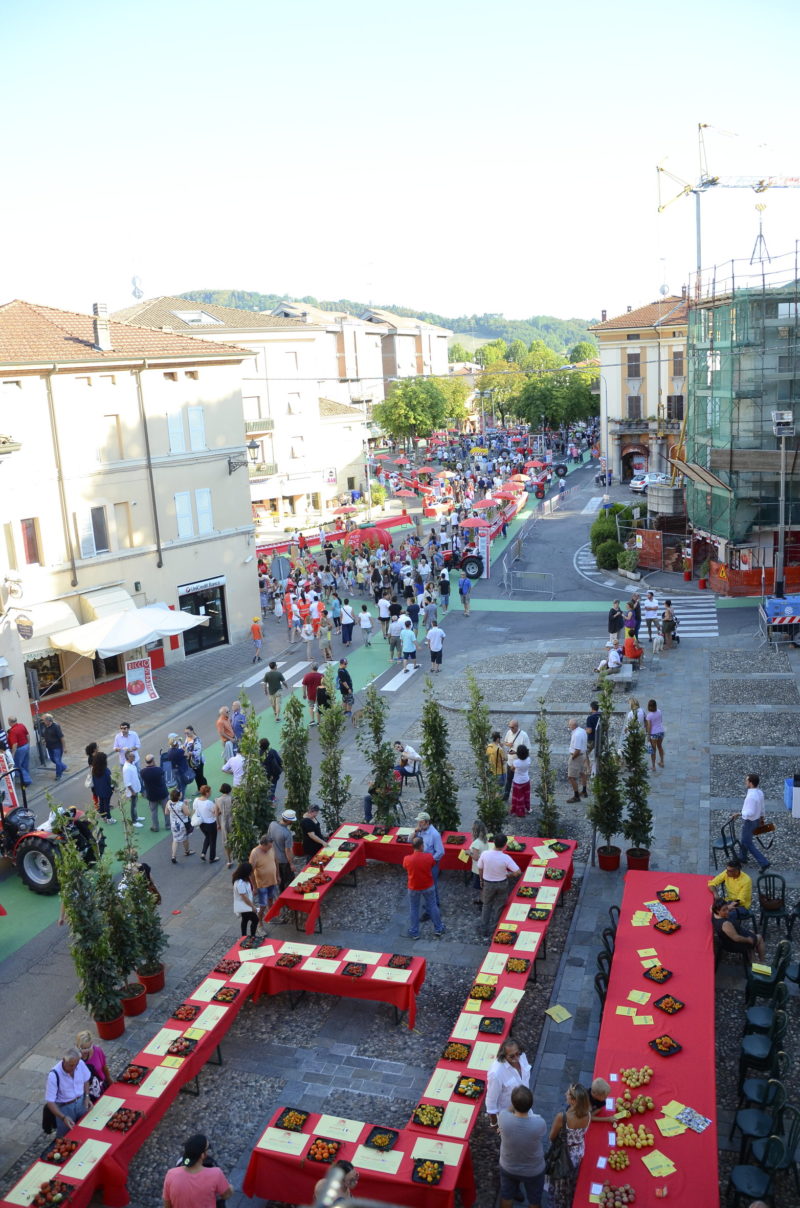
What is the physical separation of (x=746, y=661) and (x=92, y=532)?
1740cm

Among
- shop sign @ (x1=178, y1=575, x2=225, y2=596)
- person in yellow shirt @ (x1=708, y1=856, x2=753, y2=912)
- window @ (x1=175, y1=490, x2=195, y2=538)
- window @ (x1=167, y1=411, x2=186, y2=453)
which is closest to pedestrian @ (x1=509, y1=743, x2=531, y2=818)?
person in yellow shirt @ (x1=708, y1=856, x2=753, y2=912)

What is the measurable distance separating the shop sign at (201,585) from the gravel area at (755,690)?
15175 millimetres

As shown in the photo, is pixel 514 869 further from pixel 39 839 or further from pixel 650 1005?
pixel 39 839

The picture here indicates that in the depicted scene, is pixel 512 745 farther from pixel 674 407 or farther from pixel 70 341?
pixel 674 407

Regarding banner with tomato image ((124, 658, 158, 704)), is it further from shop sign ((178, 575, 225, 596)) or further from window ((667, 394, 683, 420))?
window ((667, 394, 683, 420))

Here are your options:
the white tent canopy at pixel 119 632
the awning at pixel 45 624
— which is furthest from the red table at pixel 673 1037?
the awning at pixel 45 624


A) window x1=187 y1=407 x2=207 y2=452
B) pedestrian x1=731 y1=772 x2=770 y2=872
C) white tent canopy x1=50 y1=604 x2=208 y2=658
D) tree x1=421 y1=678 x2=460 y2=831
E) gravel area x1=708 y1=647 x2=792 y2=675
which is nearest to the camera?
pedestrian x1=731 y1=772 x2=770 y2=872

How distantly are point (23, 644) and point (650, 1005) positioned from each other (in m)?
18.6

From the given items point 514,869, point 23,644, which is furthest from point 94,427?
point 514,869

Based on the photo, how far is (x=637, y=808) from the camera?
13.9 metres

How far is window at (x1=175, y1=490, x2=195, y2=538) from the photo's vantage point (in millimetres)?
29156

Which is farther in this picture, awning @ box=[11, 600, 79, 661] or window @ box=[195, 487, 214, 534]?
window @ box=[195, 487, 214, 534]

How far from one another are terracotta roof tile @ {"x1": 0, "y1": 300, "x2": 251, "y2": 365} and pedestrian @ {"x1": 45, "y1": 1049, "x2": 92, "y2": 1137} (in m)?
18.8

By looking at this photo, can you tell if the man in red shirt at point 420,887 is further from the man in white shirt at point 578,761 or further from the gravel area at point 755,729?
the gravel area at point 755,729
